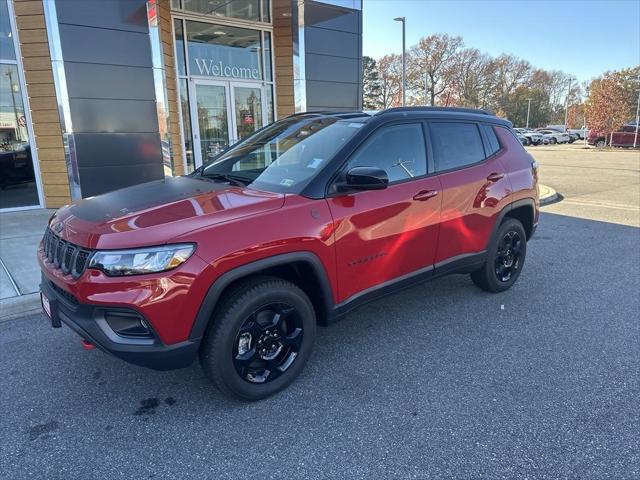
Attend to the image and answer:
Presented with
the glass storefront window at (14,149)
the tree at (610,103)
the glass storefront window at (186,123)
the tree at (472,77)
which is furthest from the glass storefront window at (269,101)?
the tree at (472,77)

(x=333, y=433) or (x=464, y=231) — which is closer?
(x=333, y=433)

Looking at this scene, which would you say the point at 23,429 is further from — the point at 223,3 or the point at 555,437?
the point at 223,3

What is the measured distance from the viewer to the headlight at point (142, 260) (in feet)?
7.68

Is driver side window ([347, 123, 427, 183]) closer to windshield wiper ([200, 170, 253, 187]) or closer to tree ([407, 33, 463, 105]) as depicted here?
windshield wiper ([200, 170, 253, 187])

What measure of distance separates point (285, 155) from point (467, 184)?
161cm

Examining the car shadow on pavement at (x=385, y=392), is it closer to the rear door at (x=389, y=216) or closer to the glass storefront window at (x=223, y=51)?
the rear door at (x=389, y=216)

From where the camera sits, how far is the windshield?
309 centimetres

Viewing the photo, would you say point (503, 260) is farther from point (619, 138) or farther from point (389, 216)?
point (619, 138)

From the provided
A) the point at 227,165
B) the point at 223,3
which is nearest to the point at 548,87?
the point at 223,3

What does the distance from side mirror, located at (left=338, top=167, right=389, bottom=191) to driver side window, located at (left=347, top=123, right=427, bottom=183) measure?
0.65 ft

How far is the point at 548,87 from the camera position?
88312 mm

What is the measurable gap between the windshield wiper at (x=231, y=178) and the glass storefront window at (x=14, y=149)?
6.44m

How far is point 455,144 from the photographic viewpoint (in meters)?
3.92

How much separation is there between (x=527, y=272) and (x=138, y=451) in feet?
14.9
